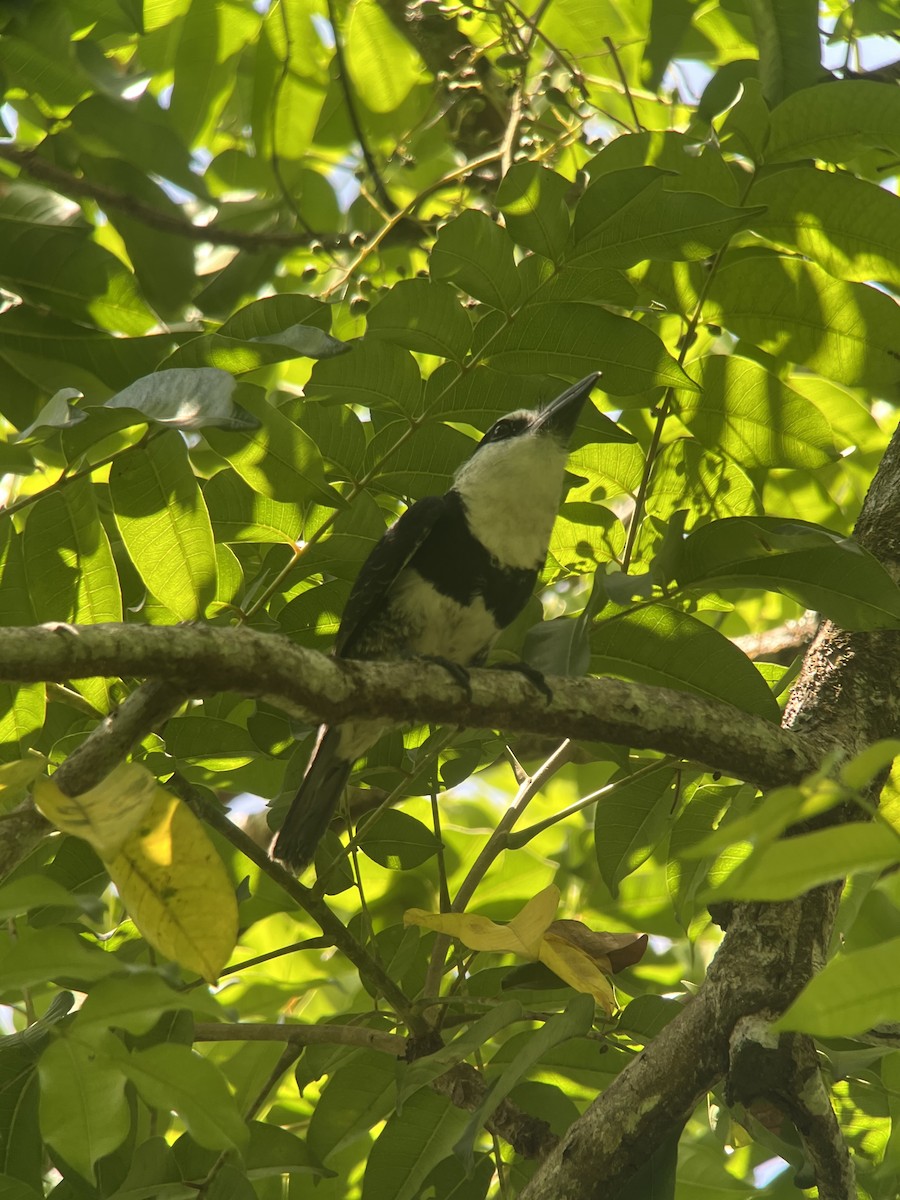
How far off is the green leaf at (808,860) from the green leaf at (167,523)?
1.22m

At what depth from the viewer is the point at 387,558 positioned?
2732 mm

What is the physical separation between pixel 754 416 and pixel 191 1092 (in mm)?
1667

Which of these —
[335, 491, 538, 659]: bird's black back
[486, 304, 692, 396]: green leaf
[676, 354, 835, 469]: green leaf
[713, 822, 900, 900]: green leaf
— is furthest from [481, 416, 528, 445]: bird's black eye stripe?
[713, 822, 900, 900]: green leaf

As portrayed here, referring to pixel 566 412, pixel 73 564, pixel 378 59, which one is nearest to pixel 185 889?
pixel 73 564

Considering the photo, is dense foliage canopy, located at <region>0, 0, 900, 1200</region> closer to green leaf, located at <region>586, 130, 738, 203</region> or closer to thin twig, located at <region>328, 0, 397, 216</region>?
green leaf, located at <region>586, 130, 738, 203</region>

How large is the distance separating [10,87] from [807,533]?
1.76m

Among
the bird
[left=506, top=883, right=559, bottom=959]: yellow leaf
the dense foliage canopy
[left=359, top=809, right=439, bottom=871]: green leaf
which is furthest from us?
the bird

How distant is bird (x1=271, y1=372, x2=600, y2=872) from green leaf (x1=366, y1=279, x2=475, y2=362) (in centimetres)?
56

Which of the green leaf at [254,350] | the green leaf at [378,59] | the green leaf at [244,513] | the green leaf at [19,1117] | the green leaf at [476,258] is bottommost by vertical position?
the green leaf at [19,1117]

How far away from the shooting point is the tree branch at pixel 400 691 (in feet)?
5.44

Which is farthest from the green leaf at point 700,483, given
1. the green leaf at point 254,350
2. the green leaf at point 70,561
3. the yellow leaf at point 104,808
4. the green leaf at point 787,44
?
the yellow leaf at point 104,808

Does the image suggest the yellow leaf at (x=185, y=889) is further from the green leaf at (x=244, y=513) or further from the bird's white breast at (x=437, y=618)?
the bird's white breast at (x=437, y=618)

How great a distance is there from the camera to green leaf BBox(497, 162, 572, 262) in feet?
7.02

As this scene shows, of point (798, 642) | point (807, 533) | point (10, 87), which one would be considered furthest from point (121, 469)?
point (798, 642)
